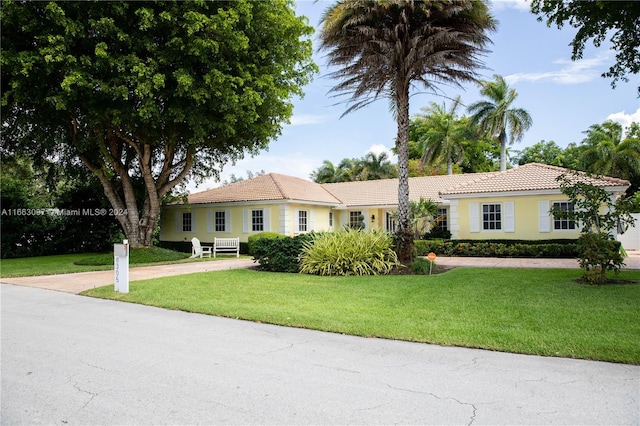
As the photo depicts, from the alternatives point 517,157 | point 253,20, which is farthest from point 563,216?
point 517,157

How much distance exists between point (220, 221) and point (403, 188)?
1481cm

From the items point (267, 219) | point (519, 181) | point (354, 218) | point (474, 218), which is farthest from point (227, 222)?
point (519, 181)

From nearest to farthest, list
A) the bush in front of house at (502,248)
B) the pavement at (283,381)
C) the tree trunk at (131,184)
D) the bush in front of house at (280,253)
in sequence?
1. the pavement at (283,381)
2. the bush in front of house at (280,253)
3. the bush in front of house at (502,248)
4. the tree trunk at (131,184)

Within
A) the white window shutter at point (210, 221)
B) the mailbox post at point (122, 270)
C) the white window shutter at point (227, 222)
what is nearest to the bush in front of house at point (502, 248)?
the white window shutter at point (227, 222)

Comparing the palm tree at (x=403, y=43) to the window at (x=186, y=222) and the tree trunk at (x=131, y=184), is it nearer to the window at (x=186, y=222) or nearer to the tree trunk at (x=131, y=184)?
the tree trunk at (x=131, y=184)

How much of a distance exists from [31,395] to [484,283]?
943cm

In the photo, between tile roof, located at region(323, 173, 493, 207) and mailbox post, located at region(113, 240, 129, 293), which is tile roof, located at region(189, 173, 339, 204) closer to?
tile roof, located at region(323, 173, 493, 207)

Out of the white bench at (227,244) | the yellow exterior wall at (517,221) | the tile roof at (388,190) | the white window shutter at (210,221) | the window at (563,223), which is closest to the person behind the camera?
the window at (563,223)

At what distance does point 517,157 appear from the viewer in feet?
164

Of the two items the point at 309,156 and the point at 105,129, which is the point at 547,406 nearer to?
the point at 105,129

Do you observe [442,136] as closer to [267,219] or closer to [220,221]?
[267,219]

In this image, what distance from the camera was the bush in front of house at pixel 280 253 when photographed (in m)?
14.2

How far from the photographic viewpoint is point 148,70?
573 inches

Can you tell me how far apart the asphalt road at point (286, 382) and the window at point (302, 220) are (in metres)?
18.4
